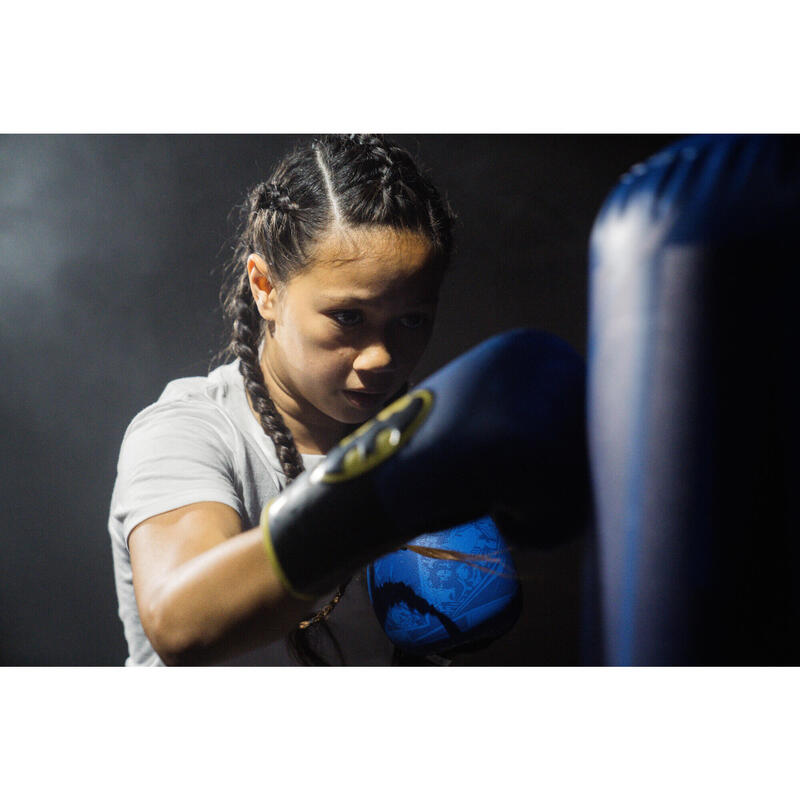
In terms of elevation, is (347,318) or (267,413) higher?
(347,318)

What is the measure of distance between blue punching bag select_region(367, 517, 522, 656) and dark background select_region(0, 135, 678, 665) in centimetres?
5

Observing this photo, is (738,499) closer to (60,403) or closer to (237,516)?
(237,516)

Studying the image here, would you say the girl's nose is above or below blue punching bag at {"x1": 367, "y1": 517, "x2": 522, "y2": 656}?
above

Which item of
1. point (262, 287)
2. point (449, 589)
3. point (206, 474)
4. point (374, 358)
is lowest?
point (449, 589)

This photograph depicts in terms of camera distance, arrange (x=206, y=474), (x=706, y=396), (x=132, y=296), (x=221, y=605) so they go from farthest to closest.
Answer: (x=132, y=296) → (x=206, y=474) → (x=221, y=605) → (x=706, y=396)

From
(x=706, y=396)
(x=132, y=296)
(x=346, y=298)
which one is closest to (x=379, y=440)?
(x=706, y=396)

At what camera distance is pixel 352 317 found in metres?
0.90

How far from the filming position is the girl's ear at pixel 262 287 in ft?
3.14

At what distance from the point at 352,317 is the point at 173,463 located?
11.3 inches

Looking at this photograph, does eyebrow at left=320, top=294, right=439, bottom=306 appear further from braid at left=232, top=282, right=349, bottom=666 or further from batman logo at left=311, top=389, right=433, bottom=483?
batman logo at left=311, top=389, right=433, bottom=483

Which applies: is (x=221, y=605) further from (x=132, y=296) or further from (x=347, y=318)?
(x=132, y=296)

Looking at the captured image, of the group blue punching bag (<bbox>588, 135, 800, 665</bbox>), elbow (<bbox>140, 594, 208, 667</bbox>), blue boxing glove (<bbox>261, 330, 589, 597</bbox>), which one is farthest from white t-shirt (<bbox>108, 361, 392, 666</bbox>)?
blue punching bag (<bbox>588, 135, 800, 665</bbox>)

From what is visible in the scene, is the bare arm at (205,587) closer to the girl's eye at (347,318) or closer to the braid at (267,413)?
the braid at (267,413)

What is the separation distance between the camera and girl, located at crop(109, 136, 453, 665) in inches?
35.1
